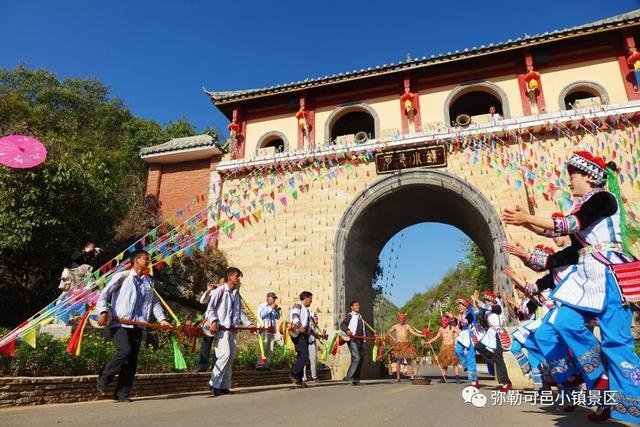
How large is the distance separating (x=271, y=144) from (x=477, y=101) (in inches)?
342

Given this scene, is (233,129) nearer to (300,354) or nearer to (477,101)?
(477,101)

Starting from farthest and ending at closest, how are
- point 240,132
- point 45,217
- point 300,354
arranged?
1. point 240,132
2. point 45,217
3. point 300,354

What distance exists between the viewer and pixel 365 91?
15195mm

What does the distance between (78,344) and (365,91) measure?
1263 cm

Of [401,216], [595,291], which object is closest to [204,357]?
[595,291]

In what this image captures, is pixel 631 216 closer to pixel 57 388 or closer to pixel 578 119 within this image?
pixel 57 388

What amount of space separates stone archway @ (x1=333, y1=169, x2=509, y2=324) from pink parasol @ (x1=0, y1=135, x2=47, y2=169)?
341 inches

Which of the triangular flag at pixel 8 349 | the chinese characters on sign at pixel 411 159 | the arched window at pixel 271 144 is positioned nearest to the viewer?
the triangular flag at pixel 8 349

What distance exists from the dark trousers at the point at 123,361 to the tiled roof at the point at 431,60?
11.8 m

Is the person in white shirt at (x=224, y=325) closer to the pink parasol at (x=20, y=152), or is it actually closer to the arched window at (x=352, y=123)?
the pink parasol at (x=20, y=152)

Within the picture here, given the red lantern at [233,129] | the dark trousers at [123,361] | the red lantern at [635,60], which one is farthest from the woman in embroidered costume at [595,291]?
the red lantern at [233,129]

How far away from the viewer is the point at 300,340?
7.84 m

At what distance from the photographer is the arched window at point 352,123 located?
1477 centimetres

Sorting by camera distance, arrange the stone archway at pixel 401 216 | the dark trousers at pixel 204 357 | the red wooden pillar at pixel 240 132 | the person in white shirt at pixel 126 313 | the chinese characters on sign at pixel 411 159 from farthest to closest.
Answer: the red wooden pillar at pixel 240 132 < the chinese characters on sign at pixel 411 159 < the stone archway at pixel 401 216 < the dark trousers at pixel 204 357 < the person in white shirt at pixel 126 313
